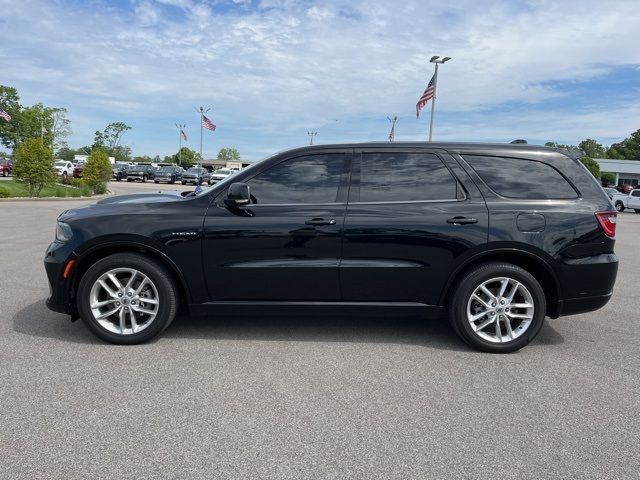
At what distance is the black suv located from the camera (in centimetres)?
412

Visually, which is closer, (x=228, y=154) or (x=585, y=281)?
(x=585, y=281)

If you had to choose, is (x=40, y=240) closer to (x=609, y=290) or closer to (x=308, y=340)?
(x=308, y=340)

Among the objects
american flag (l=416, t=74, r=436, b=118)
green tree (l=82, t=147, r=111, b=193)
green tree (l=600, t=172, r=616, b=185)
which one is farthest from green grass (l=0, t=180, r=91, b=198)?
green tree (l=600, t=172, r=616, b=185)

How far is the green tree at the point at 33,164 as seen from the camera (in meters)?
20.0

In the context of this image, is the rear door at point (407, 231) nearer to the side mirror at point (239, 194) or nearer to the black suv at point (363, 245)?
the black suv at point (363, 245)

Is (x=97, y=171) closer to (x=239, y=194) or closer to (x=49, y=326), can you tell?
(x=49, y=326)

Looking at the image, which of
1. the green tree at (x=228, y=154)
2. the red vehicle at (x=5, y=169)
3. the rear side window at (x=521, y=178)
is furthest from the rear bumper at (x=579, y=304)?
the green tree at (x=228, y=154)

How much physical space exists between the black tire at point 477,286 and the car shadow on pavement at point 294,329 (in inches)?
7.5

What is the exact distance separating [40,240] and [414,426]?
9.35 metres

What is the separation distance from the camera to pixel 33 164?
20.1 m

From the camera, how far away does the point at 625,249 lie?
11.4 meters

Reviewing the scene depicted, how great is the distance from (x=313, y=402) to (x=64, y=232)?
2653mm

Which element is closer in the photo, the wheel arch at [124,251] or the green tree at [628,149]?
the wheel arch at [124,251]

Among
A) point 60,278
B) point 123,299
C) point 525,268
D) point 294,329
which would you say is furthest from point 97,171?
point 525,268
